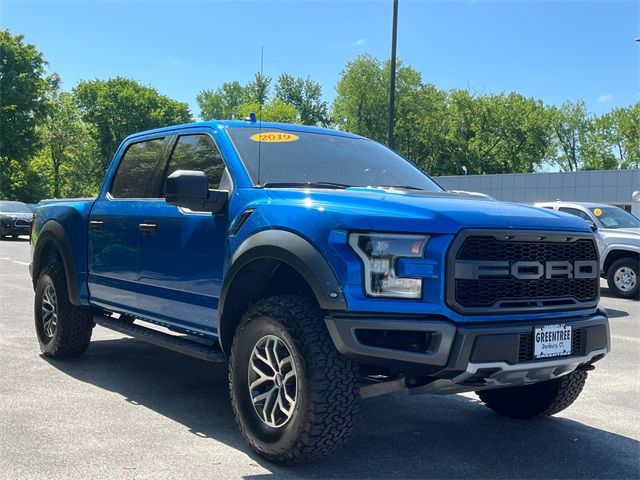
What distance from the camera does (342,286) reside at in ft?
11.4

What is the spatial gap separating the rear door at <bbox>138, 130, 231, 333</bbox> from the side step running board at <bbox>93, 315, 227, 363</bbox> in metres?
0.12

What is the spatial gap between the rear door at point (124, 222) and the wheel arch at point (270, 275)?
4.12 ft

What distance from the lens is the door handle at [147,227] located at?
4.95m

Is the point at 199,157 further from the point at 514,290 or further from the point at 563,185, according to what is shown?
the point at 563,185

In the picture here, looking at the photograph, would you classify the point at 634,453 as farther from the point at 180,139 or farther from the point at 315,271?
the point at 180,139

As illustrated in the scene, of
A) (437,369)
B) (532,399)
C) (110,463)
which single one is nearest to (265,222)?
(437,369)

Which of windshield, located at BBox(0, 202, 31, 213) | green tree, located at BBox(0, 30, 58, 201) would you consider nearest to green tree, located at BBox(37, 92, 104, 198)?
green tree, located at BBox(0, 30, 58, 201)

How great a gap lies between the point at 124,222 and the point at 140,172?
496mm

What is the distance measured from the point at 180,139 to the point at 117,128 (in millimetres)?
65447

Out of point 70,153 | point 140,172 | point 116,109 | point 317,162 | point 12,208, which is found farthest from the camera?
point 70,153

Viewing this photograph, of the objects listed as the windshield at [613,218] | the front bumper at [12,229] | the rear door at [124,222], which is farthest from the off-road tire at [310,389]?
the front bumper at [12,229]

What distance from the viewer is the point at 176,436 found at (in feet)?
14.0

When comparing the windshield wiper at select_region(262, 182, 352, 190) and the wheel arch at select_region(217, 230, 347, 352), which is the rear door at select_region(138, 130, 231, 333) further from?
the windshield wiper at select_region(262, 182, 352, 190)

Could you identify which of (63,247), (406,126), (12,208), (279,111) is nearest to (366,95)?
(406,126)
